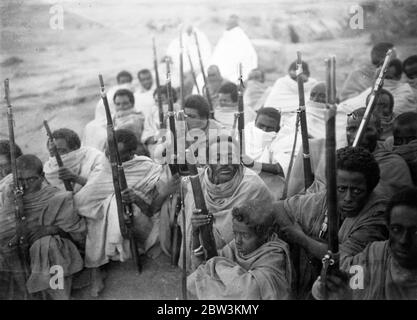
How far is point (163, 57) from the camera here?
3.61m

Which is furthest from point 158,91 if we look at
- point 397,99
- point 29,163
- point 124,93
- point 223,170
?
point 397,99

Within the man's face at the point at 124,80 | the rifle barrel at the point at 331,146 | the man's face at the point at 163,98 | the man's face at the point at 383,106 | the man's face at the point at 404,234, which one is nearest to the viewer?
the rifle barrel at the point at 331,146

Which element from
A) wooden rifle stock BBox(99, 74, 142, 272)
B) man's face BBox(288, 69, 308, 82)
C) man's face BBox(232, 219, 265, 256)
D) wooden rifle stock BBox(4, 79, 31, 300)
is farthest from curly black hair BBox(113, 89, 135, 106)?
man's face BBox(232, 219, 265, 256)

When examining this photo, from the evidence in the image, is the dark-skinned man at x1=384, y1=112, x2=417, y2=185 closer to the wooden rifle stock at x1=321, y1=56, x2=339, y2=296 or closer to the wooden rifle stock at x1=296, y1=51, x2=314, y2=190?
the wooden rifle stock at x1=296, y1=51, x2=314, y2=190

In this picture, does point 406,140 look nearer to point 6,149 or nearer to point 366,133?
point 366,133

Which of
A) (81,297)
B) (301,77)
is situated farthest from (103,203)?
(301,77)

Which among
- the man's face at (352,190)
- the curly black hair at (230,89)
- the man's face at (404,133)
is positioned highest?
the curly black hair at (230,89)

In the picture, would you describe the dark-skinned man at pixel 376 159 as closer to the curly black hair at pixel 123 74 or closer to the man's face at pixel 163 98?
the man's face at pixel 163 98

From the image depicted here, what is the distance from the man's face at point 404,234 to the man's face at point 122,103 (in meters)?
2.17

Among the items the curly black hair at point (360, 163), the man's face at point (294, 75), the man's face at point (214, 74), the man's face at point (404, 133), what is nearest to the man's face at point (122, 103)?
the man's face at point (214, 74)

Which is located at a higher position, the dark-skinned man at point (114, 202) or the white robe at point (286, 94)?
the white robe at point (286, 94)

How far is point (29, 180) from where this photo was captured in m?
3.45

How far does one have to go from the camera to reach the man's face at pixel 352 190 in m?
2.96

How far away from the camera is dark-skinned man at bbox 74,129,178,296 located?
138 inches
